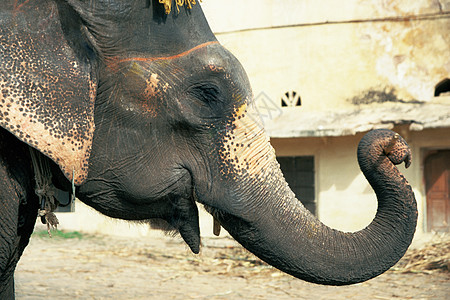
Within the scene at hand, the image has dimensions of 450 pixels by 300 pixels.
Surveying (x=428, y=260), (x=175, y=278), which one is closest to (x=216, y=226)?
(x=175, y=278)

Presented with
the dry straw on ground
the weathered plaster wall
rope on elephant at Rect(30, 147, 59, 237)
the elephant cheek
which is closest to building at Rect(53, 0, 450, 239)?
the weathered plaster wall

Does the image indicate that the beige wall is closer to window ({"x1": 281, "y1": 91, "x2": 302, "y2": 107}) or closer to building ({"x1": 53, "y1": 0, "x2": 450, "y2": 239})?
building ({"x1": 53, "y1": 0, "x2": 450, "y2": 239})

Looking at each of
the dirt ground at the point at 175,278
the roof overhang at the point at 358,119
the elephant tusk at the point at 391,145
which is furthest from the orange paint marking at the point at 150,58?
the roof overhang at the point at 358,119

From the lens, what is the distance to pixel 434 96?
997 centimetres

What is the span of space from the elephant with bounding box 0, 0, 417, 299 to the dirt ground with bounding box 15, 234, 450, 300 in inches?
153

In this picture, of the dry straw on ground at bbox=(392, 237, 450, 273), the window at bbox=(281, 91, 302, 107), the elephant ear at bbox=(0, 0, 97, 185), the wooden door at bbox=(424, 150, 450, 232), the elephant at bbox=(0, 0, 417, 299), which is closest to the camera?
the elephant ear at bbox=(0, 0, 97, 185)

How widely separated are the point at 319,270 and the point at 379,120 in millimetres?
7618

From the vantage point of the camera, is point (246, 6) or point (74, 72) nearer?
point (74, 72)

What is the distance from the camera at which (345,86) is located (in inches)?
404

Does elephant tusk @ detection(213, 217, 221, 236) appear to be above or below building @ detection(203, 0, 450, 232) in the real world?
below

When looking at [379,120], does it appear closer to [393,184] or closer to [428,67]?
[428,67]

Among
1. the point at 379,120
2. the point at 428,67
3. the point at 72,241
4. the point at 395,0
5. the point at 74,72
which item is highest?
the point at 395,0

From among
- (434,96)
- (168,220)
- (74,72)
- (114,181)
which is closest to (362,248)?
(168,220)

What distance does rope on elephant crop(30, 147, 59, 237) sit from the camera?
2.21 metres
